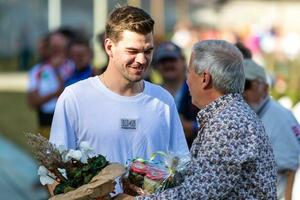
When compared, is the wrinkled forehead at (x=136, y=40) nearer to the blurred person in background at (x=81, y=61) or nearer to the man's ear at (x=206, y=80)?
the man's ear at (x=206, y=80)

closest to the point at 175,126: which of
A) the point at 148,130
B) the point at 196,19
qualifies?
the point at 148,130

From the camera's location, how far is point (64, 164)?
516 cm

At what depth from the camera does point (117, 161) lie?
5.71 m

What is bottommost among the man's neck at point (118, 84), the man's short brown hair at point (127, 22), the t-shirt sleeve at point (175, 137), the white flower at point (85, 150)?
the t-shirt sleeve at point (175, 137)

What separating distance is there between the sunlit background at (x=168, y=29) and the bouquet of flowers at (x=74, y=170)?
1546 cm

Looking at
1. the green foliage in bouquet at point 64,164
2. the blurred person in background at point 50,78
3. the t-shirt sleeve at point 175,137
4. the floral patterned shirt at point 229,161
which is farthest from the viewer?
the blurred person in background at point 50,78

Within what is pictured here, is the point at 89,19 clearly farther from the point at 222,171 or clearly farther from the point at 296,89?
the point at 222,171

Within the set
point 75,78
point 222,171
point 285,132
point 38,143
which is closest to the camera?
point 222,171

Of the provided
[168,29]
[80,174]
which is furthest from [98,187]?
[168,29]

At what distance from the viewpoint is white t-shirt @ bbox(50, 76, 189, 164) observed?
571 cm

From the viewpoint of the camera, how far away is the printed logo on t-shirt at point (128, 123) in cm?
573

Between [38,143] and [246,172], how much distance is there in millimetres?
1046

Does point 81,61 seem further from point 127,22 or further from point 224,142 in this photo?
point 224,142

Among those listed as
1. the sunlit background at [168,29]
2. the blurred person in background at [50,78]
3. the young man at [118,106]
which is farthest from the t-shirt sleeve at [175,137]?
the sunlit background at [168,29]
